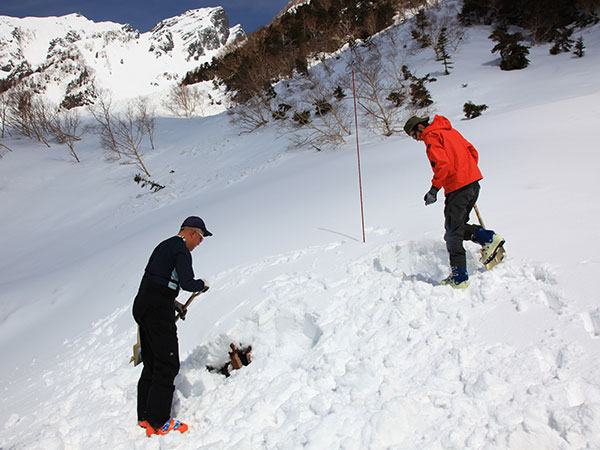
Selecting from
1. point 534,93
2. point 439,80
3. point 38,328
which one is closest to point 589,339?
point 38,328

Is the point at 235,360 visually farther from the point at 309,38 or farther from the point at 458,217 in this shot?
the point at 309,38

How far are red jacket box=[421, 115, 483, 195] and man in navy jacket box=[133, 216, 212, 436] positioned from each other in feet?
7.74

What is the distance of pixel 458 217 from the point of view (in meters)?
3.09

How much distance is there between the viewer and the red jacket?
298 cm

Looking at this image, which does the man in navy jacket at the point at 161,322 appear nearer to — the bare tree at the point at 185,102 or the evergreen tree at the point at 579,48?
the evergreen tree at the point at 579,48

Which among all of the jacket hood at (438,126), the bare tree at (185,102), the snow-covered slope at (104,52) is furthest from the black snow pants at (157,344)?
the snow-covered slope at (104,52)

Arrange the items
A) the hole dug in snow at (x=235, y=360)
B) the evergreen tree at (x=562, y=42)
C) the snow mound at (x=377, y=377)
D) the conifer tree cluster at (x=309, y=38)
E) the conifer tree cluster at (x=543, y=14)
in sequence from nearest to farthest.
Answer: the snow mound at (x=377, y=377) < the hole dug in snow at (x=235, y=360) < the evergreen tree at (x=562, y=42) < the conifer tree cluster at (x=543, y=14) < the conifer tree cluster at (x=309, y=38)

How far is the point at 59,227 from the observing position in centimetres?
1962

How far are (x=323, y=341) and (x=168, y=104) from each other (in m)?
37.6

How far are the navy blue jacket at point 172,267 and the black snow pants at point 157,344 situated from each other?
2.6 inches

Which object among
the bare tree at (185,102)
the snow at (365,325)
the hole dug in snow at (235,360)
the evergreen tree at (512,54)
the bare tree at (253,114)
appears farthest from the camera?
the bare tree at (185,102)

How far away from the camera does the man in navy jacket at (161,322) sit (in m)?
2.60

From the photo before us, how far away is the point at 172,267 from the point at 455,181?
8.87ft

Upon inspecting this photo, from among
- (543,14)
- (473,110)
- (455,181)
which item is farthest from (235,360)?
(543,14)
